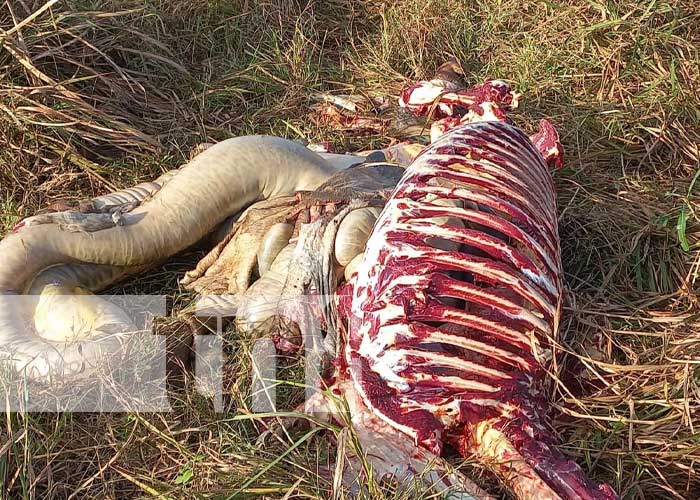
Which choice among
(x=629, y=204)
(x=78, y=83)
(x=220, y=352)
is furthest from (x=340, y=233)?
(x=78, y=83)

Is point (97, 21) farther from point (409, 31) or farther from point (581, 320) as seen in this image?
point (581, 320)

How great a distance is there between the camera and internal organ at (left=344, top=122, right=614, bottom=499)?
7.36 feet

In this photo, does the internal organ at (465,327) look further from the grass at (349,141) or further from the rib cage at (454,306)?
the grass at (349,141)

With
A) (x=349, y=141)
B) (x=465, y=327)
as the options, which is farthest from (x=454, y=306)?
(x=349, y=141)

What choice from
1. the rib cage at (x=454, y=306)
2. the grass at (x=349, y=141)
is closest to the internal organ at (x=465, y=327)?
the rib cage at (x=454, y=306)

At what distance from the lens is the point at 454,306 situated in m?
2.41

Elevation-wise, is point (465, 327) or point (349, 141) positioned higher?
point (465, 327)

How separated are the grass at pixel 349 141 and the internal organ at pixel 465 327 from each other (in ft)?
0.84

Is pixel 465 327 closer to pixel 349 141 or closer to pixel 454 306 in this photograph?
pixel 454 306

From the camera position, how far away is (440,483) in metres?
Answer: 2.13

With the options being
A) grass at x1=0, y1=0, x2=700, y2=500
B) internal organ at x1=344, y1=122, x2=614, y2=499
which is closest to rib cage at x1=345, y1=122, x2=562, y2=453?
internal organ at x1=344, y1=122, x2=614, y2=499

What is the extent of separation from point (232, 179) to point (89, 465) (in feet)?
4.61

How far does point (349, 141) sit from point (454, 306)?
2.14m

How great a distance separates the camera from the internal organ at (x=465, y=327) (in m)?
2.24
